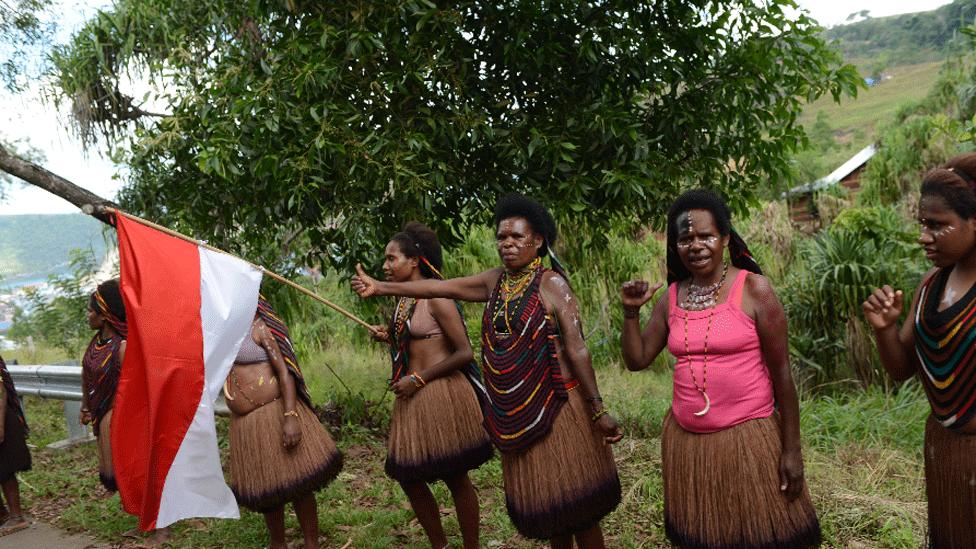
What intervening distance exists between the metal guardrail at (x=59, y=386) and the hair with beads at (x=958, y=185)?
7455mm

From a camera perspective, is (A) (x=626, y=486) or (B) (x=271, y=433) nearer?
(B) (x=271, y=433)

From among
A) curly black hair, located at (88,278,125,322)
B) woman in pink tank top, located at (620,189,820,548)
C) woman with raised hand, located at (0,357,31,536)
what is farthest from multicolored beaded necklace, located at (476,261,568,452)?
woman with raised hand, located at (0,357,31,536)

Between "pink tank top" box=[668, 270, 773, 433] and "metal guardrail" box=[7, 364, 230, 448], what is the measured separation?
Answer: 6.59 meters

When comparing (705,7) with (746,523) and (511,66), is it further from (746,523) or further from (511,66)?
(746,523)

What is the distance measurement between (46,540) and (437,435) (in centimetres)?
339

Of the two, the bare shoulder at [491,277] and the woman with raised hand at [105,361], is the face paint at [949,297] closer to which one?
the bare shoulder at [491,277]

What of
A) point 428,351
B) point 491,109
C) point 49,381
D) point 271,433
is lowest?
point 49,381

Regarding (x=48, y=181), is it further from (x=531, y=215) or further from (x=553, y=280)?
(x=553, y=280)

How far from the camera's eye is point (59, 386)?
8.25 metres

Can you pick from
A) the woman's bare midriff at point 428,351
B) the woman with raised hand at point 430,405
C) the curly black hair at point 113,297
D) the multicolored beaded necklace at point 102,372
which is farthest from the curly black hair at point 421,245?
the multicolored beaded necklace at point 102,372

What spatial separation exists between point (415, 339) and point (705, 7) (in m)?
2.98

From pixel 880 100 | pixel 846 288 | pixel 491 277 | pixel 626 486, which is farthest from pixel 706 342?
pixel 880 100

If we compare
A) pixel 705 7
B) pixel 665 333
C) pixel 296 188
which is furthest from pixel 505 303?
pixel 705 7

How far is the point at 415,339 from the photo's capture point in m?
4.65
